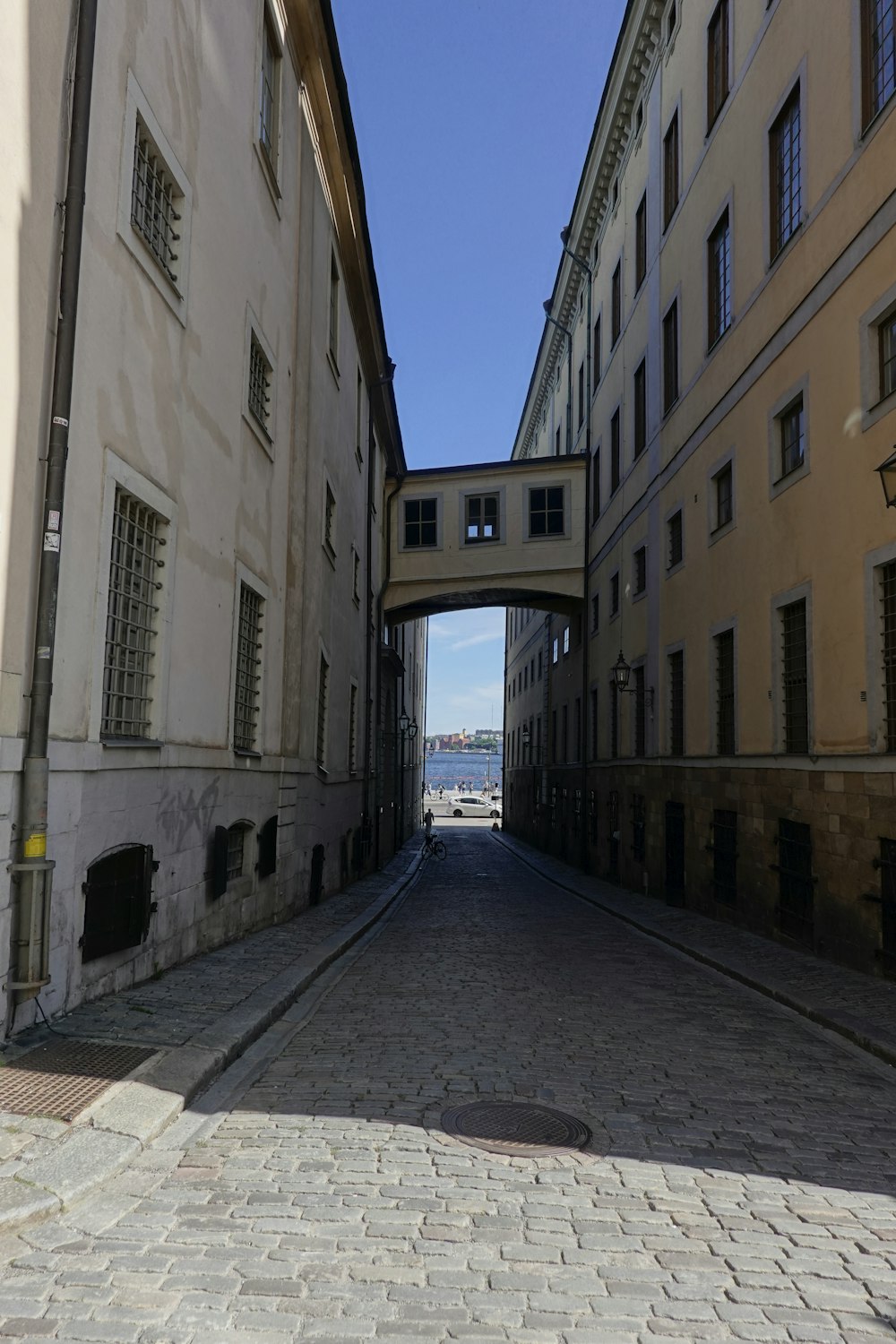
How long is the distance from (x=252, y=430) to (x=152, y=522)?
3.87m

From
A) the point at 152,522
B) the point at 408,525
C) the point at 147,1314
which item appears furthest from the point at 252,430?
the point at 408,525

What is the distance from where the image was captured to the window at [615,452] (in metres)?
25.9

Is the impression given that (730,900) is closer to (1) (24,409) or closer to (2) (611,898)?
(2) (611,898)

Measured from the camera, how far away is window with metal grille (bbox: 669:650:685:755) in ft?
62.8

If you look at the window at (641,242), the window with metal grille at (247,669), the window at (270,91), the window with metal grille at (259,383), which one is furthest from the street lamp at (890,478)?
the window at (641,242)

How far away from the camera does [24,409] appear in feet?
21.5

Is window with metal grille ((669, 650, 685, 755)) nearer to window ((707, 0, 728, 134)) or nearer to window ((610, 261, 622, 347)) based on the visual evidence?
window ((707, 0, 728, 134))

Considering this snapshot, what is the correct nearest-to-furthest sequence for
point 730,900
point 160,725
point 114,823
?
point 114,823
point 160,725
point 730,900

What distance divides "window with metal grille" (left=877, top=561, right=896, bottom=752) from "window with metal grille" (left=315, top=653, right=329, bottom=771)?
9758mm

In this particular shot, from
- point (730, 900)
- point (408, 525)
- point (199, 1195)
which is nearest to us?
point (199, 1195)

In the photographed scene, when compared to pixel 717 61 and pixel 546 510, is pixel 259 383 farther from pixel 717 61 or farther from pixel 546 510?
pixel 546 510

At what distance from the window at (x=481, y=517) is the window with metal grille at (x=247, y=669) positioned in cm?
1752

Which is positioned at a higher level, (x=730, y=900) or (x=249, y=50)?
(x=249, y=50)

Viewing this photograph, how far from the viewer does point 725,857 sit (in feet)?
51.5
